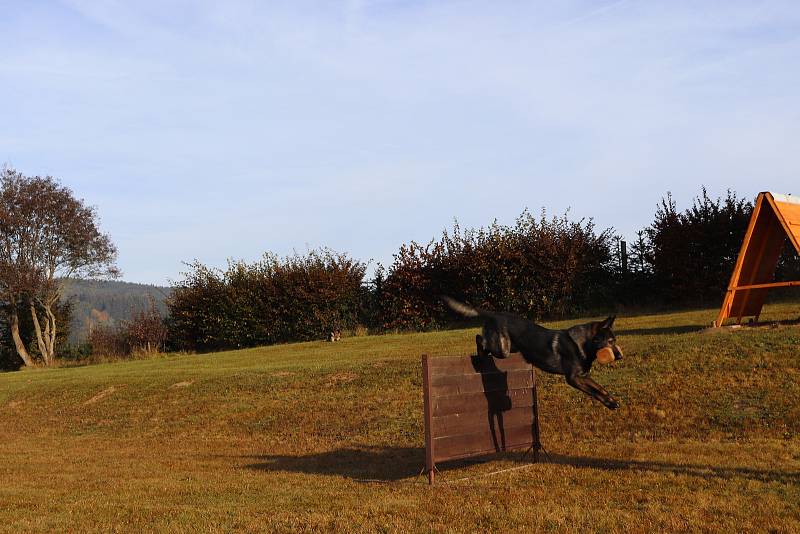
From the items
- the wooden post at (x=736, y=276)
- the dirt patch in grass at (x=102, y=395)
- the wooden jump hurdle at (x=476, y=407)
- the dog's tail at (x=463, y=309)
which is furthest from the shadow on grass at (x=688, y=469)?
the dirt patch in grass at (x=102, y=395)

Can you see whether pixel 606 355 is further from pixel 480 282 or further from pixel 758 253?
pixel 480 282

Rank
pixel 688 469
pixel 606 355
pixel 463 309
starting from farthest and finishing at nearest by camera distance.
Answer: pixel 463 309
pixel 688 469
pixel 606 355

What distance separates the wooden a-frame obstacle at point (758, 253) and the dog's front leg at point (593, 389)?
Result: 1017 centimetres

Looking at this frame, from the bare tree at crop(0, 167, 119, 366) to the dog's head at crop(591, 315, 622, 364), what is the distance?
39.8 m

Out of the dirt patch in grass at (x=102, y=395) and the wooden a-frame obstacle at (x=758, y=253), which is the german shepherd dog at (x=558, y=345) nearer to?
the wooden a-frame obstacle at (x=758, y=253)

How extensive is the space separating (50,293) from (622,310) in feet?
103

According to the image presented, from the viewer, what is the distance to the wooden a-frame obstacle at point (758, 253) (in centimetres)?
1914

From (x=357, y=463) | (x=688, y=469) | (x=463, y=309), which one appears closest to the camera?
(x=688, y=469)

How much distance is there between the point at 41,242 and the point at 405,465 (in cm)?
3908

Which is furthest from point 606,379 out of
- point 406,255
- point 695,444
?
point 406,255

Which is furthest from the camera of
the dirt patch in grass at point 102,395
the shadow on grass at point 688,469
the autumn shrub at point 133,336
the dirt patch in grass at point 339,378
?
the autumn shrub at point 133,336

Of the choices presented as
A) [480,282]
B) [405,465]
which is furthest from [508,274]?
[405,465]

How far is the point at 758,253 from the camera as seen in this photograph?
66.0 feet

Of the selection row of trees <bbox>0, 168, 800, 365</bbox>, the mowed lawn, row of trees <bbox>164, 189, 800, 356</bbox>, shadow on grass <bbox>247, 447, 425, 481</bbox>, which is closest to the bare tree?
row of trees <bbox>0, 168, 800, 365</bbox>
